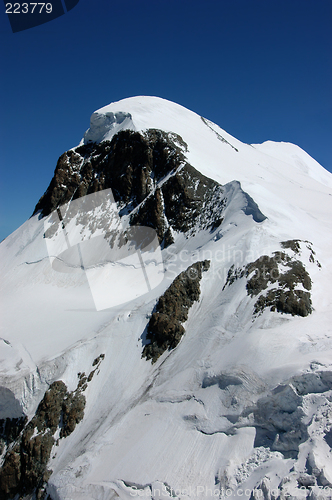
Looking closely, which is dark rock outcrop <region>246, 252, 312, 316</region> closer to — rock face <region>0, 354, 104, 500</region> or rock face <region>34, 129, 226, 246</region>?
rock face <region>34, 129, 226, 246</region>

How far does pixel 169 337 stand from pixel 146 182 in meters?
19.2

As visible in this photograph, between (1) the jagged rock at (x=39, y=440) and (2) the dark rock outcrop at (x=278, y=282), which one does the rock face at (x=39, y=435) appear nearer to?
(1) the jagged rock at (x=39, y=440)

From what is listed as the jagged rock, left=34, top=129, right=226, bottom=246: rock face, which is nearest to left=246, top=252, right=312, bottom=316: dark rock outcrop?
left=34, top=129, right=226, bottom=246: rock face

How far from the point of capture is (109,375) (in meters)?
16.3

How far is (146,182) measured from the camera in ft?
103

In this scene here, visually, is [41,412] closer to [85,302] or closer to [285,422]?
[85,302]

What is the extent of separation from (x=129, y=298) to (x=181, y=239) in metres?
7.00

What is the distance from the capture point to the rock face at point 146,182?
2694cm

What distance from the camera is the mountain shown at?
968cm

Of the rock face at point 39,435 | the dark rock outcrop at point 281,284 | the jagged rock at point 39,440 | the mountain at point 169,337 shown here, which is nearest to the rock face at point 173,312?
the mountain at point 169,337

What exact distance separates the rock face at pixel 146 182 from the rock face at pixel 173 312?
6.64 m

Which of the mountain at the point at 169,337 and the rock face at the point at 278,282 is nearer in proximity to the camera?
the mountain at the point at 169,337

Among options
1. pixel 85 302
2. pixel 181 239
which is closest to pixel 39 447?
pixel 85 302

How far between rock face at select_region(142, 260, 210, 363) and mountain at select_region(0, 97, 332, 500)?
0.08 m
